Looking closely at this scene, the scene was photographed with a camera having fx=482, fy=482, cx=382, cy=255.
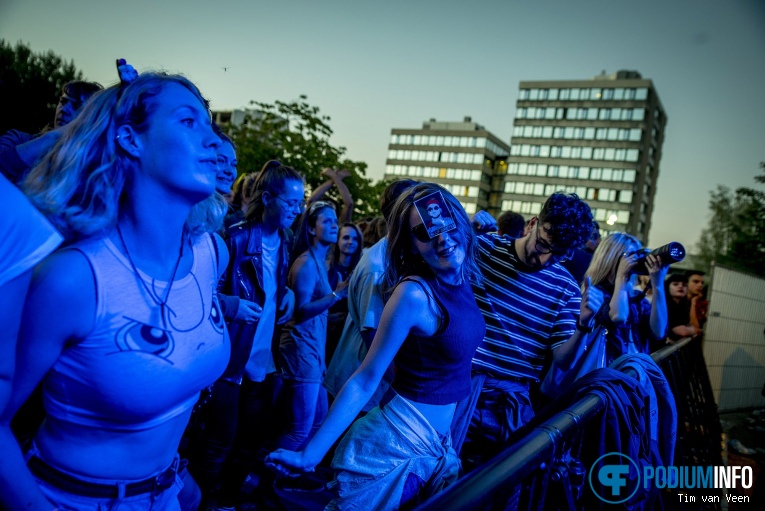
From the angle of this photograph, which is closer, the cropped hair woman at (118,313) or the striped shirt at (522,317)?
the cropped hair woman at (118,313)

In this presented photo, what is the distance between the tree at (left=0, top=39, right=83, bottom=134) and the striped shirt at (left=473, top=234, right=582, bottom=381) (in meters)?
24.4

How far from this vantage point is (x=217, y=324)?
1.47 m

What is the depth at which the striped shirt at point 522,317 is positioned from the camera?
2.88 meters

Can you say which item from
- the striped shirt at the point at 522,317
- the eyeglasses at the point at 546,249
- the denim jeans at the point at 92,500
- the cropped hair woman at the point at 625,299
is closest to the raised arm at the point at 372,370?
the denim jeans at the point at 92,500

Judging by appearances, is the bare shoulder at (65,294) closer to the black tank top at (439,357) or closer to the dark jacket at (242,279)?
the black tank top at (439,357)

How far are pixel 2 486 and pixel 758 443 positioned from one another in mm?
Answer: 9774

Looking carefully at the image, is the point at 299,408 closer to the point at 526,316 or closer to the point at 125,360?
the point at 526,316

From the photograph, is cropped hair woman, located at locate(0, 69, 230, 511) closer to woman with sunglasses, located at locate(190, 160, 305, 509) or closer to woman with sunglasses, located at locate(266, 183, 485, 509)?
woman with sunglasses, located at locate(266, 183, 485, 509)

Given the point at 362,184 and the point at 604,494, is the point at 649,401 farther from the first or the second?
the point at 362,184

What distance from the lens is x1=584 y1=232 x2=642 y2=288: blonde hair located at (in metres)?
3.83

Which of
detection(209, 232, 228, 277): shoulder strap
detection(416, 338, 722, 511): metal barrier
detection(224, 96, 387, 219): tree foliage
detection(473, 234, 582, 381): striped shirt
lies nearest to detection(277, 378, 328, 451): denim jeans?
detection(473, 234, 582, 381): striped shirt

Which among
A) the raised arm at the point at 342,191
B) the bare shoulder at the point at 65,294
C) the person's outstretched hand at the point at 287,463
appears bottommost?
the person's outstretched hand at the point at 287,463

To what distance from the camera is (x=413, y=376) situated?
73.4 inches

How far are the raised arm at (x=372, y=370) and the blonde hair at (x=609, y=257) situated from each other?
2.47 metres
